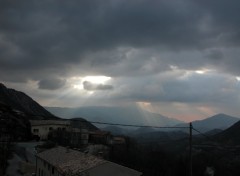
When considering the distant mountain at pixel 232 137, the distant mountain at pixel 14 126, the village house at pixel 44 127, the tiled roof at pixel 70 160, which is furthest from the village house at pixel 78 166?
the distant mountain at pixel 232 137

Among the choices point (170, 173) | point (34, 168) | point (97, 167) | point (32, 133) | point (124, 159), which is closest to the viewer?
point (97, 167)

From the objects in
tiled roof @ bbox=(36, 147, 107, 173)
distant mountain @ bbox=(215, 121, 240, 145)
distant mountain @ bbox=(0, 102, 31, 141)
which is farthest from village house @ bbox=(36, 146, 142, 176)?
distant mountain @ bbox=(215, 121, 240, 145)

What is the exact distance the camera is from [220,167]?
87.6m

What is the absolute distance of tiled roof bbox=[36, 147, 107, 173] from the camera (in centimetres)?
3600

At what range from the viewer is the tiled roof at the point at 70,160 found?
3600cm

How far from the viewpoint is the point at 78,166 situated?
3672 centimetres

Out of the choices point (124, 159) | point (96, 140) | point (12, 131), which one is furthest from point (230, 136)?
point (12, 131)

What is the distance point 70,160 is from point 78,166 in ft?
12.9

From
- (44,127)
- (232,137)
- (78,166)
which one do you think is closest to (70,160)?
(78,166)

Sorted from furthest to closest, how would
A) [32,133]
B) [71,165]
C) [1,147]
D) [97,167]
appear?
[32,133] → [1,147] → [71,165] → [97,167]

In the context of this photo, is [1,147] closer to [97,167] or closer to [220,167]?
[97,167]

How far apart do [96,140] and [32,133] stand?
16971 mm

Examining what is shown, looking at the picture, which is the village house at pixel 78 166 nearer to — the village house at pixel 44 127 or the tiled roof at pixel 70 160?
the tiled roof at pixel 70 160

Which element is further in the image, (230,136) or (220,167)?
(230,136)
